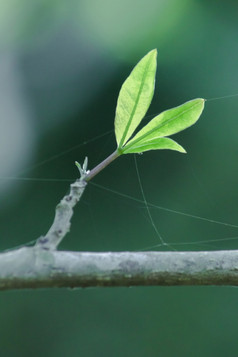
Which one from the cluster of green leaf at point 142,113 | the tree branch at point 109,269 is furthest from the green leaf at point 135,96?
the tree branch at point 109,269

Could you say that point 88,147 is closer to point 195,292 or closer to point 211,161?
point 211,161

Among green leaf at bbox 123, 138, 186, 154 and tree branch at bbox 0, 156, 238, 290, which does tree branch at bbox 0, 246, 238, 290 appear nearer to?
tree branch at bbox 0, 156, 238, 290

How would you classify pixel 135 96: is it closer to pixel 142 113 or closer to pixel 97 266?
pixel 142 113

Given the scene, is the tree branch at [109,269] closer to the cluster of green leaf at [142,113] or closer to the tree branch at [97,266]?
the tree branch at [97,266]

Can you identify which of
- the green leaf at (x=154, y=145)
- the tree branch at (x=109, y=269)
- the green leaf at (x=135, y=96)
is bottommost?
the tree branch at (x=109, y=269)

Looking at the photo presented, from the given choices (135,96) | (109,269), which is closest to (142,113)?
(135,96)
